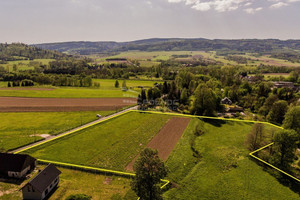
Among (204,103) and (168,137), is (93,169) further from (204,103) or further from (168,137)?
(204,103)

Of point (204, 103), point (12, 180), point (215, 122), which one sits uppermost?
point (204, 103)

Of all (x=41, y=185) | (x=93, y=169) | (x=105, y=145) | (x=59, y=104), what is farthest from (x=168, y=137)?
(x=59, y=104)

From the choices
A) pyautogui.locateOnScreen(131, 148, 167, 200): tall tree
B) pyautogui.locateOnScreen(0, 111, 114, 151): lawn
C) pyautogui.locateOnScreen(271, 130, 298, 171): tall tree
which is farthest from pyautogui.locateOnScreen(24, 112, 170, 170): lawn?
pyautogui.locateOnScreen(271, 130, 298, 171): tall tree

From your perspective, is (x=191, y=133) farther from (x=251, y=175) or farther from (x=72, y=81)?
(x=72, y=81)

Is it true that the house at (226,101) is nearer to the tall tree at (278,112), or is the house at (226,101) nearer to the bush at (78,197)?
the tall tree at (278,112)

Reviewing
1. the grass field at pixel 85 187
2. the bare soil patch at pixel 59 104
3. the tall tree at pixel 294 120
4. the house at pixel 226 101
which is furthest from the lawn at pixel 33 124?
the tall tree at pixel 294 120
